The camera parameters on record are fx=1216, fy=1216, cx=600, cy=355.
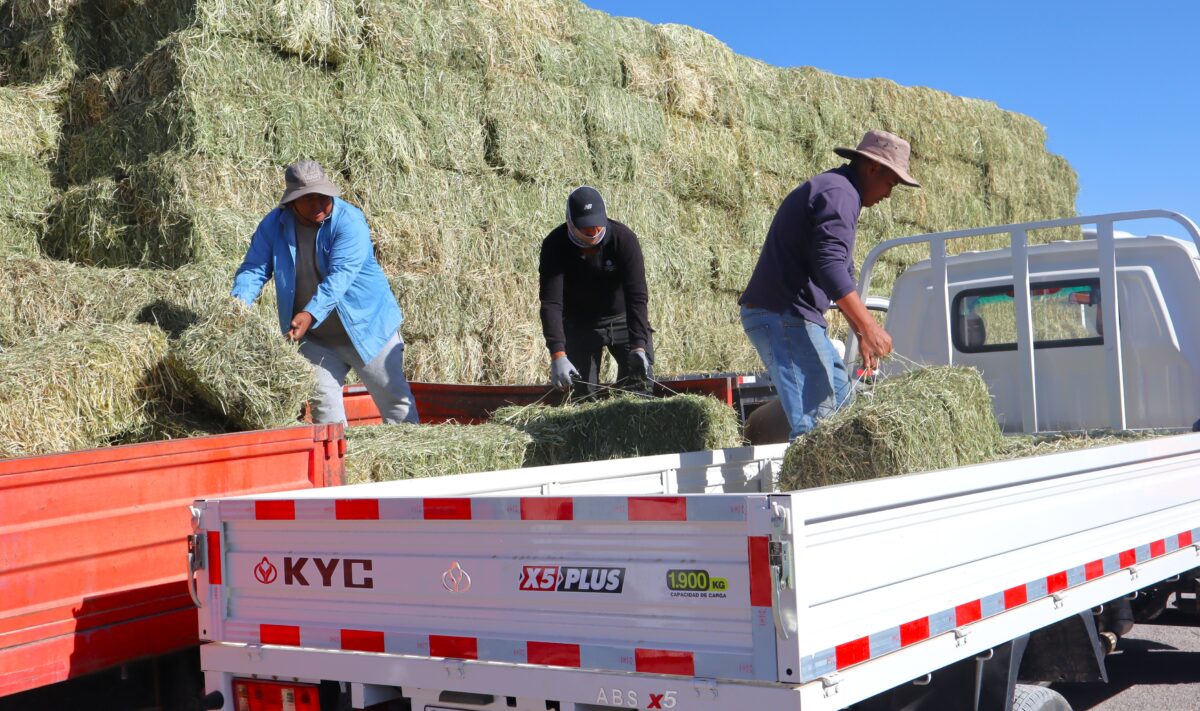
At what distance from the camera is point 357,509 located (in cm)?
322

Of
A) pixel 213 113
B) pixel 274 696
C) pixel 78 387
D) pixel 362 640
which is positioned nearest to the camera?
pixel 362 640

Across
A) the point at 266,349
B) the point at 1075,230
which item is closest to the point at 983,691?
the point at 266,349

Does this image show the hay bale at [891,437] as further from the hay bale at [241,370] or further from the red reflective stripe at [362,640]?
the hay bale at [241,370]

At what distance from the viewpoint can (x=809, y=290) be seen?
5590 mm

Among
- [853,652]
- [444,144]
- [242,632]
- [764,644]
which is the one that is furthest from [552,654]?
[444,144]

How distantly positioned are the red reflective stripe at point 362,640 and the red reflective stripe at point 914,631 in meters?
1.33

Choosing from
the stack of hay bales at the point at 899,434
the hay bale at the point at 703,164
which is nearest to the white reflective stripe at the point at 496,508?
the stack of hay bales at the point at 899,434

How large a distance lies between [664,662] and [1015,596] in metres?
1.18

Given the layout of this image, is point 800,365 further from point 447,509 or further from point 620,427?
point 447,509

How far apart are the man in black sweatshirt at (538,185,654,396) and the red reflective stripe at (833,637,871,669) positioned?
170 inches

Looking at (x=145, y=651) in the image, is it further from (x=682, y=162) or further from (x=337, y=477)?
(x=682, y=162)

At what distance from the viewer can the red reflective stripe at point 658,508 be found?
2.69m

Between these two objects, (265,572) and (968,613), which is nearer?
(968,613)

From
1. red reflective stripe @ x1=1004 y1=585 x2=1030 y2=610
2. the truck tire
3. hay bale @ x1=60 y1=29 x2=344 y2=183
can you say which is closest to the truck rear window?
the truck tire
